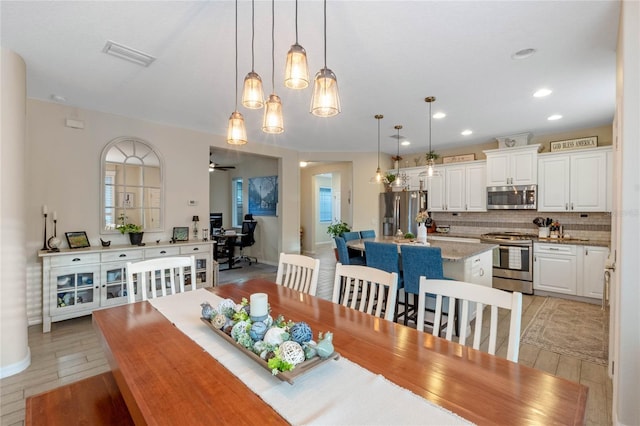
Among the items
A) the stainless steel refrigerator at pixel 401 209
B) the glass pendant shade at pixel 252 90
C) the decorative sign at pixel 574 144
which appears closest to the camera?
the glass pendant shade at pixel 252 90

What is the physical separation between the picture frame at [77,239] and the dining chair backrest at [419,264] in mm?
3849

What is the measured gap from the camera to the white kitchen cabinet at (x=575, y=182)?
167 inches

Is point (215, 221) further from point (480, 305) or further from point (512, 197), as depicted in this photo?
point (480, 305)

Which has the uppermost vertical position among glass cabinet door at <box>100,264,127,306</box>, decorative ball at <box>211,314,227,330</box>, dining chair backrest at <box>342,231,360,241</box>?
dining chair backrest at <box>342,231,360,241</box>

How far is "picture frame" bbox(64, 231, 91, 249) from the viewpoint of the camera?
3.58 m

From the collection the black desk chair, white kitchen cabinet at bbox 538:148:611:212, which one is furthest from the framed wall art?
white kitchen cabinet at bbox 538:148:611:212

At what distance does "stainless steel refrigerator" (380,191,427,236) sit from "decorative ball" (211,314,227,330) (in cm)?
513

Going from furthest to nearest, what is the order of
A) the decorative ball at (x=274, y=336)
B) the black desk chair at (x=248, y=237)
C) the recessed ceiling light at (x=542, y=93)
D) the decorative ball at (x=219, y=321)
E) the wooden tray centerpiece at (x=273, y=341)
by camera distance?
the black desk chair at (x=248, y=237), the recessed ceiling light at (x=542, y=93), the decorative ball at (x=219, y=321), the decorative ball at (x=274, y=336), the wooden tray centerpiece at (x=273, y=341)

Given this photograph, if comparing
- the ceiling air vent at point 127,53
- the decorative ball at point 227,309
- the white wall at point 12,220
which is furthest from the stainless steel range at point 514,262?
the white wall at point 12,220

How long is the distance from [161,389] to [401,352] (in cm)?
89

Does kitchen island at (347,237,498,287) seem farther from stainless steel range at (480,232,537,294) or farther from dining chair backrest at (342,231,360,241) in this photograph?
stainless steel range at (480,232,537,294)

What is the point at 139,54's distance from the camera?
96.9 inches

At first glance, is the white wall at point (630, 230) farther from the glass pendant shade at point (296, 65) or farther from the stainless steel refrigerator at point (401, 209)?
the stainless steel refrigerator at point (401, 209)

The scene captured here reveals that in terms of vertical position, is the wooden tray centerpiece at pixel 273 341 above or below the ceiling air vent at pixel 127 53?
below
